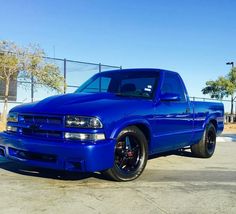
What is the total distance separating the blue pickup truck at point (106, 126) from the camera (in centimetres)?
536

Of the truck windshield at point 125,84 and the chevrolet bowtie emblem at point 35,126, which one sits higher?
the truck windshield at point 125,84

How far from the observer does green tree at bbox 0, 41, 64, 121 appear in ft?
64.1

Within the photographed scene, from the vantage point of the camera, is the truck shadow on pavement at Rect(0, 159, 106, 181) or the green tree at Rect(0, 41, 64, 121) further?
the green tree at Rect(0, 41, 64, 121)

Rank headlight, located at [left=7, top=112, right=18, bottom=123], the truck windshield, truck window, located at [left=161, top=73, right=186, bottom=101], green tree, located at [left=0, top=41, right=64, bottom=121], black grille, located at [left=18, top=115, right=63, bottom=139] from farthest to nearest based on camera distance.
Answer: green tree, located at [left=0, top=41, right=64, bottom=121] → truck window, located at [left=161, top=73, right=186, bottom=101] → the truck windshield → headlight, located at [left=7, top=112, right=18, bottom=123] → black grille, located at [left=18, top=115, right=63, bottom=139]

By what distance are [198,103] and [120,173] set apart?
9.93 feet

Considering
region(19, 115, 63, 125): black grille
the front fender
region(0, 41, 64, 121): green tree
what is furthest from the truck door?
region(0, 41, 64, 121): green tree

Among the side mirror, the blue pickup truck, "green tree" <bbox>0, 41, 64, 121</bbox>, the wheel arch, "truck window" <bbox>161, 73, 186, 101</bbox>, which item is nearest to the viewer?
the blue pickup truck

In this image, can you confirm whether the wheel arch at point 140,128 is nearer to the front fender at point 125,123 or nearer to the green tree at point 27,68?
the front fender at point 125,123

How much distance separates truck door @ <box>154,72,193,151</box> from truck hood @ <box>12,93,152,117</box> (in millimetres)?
532

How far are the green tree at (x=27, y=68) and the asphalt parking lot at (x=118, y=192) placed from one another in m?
12.7

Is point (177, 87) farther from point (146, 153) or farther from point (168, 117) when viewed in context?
point (146, 153)

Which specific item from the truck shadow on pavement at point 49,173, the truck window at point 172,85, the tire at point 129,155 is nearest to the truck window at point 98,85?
the truck window at point 172,85

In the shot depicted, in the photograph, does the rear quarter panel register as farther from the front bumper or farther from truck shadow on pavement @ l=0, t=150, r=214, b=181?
the front bumper

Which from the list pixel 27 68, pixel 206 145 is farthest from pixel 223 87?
pixel 206 145
